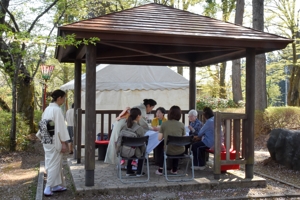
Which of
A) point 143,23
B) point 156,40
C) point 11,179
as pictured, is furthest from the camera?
point 11,179

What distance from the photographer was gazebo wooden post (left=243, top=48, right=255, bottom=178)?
22.4 feet

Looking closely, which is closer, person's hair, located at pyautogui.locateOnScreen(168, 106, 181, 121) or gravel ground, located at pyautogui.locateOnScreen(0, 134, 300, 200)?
gravel ground, located at pyautogui.locateOnScreen(0, 134, 300, 200)

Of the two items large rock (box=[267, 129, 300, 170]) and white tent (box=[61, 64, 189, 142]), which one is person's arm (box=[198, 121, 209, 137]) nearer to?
large rock (box=[267, 129, 300, 170])

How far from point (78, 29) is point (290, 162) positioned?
568 centimetres

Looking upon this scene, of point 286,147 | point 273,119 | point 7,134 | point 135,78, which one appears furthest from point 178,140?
point 273,119

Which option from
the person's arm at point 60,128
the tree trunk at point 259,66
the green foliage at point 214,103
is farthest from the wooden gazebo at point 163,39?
the green foliage at point 214,103

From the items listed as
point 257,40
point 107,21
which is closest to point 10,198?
point 107,21

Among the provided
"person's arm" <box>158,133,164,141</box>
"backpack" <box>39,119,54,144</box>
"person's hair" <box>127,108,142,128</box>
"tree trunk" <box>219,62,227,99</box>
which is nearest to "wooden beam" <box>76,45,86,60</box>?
"person's hair" <box>127,108,142,128</box>

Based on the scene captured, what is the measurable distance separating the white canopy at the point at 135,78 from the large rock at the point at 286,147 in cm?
515

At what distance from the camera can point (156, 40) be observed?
6.15m

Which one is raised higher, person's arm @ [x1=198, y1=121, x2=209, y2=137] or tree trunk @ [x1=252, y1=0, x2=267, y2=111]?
tree trunk @ [x1=252, y1=0, x2=267, y2=111]

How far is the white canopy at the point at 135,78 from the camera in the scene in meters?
12.7

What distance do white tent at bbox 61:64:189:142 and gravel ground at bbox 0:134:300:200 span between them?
3.52 meters

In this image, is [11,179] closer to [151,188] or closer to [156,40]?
[151,188]
